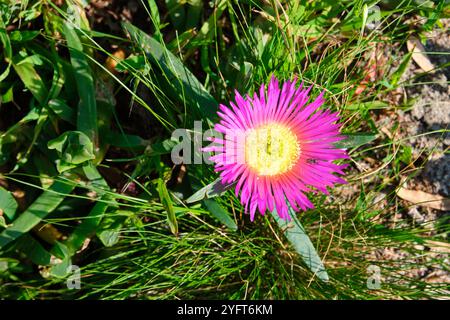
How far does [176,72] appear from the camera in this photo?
107cm

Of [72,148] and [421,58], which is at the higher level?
[421,58]

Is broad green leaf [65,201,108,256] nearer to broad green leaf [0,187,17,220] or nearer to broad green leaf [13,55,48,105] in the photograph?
broad green leaf [0,187,17,220]

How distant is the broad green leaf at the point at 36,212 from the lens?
3.81ft

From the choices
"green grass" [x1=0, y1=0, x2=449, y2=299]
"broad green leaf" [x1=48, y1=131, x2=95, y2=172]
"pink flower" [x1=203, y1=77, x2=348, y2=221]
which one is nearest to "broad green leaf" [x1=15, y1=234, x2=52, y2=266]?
"green grass" [x1=0, y1=0, x2=449, y2=299]

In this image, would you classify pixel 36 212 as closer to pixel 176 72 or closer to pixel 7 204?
pixel 7 204

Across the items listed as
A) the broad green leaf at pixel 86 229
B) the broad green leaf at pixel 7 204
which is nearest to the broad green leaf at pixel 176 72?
the broad green leaf at pixel 86 229

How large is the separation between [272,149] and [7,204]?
0.64 meters

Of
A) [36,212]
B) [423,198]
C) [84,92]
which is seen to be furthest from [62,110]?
[423,198]

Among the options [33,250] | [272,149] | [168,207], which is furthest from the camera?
[33,250]

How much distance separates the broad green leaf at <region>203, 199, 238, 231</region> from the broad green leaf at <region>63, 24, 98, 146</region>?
31cm

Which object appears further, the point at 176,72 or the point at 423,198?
the point at 423,198

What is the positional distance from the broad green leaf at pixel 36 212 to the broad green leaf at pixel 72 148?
0.32 ft

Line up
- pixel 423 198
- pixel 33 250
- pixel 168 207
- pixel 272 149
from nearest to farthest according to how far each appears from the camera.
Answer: pixel 168 207 < pixel 272 149 < pixel 33 250 < pixel 423 198

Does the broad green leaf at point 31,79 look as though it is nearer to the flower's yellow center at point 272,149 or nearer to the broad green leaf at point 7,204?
the broad green leaf at point 7,204
